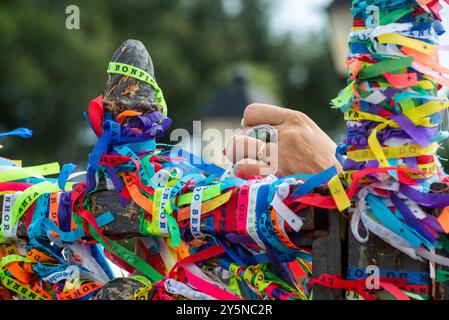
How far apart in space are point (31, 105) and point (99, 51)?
155cm

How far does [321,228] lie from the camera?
1435 millimetres

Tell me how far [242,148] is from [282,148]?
0.28ft

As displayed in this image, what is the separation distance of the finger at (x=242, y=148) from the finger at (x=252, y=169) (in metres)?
0.02

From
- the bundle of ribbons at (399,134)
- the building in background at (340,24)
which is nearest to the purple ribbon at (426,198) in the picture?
the bundle of ribbons at (399,134)

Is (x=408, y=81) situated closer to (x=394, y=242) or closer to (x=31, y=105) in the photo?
(x=394, y=242)

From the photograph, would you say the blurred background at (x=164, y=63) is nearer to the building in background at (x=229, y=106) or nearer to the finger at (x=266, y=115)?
the building in background at (x=229, y=106)

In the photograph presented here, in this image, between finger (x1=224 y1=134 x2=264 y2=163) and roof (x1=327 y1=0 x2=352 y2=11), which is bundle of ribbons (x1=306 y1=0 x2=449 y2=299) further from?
roof (x1=327 y1=0 x2=352 y2=11)

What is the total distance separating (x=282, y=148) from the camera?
1.63 meters

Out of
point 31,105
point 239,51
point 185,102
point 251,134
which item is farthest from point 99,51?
point 251,134

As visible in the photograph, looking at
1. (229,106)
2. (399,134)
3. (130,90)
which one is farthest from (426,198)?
(229,106)

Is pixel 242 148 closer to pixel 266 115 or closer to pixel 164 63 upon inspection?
pixel 266 115

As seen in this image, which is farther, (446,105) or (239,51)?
(239,51)

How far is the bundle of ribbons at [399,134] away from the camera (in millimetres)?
1339

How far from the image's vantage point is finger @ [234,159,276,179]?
1625 mm
